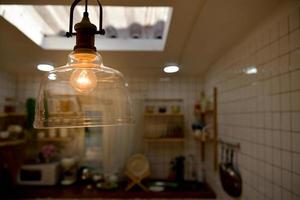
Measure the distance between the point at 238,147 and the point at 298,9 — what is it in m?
0.92

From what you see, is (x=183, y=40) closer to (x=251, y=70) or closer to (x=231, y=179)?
(x=251, y=70)

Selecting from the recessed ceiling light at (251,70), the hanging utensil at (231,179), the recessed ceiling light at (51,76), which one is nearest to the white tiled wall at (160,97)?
the hanging utensil at (231,179)

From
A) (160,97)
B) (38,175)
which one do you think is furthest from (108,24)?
(38,175)

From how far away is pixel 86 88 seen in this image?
0.70 metres

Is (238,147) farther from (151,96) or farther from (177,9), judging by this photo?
(151,96)

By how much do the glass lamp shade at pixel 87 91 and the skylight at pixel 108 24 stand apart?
59 cm

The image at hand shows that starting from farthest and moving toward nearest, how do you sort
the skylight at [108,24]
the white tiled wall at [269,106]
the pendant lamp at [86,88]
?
1. the skylight at [108,24]
2. the white tiled wall at [269,106]
3. the pendant lamp at [86,88]

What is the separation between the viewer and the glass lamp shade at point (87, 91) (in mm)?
674

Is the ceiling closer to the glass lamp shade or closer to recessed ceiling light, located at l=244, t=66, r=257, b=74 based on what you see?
recessed ceiling light, located at l=244, t=66, r=257, b=74

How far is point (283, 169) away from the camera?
3.70ft

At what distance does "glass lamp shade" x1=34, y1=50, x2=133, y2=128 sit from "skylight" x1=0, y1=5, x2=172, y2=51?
59 cm

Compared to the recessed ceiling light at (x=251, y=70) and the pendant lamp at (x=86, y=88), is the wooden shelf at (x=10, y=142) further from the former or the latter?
the recessed ceiling light at (x=251, y=70)

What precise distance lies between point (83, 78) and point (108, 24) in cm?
109

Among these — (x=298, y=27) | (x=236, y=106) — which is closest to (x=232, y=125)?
(x=236, y=106)
